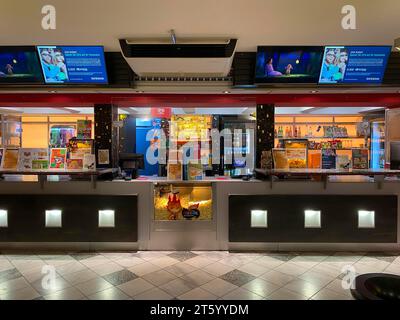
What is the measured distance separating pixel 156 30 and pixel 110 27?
1.73ft

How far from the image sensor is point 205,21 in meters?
3.05

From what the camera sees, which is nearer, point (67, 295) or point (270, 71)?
point (67, 295)

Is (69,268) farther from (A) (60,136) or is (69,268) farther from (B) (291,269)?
(A) (60,136)

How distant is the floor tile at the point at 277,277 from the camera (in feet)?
10.9

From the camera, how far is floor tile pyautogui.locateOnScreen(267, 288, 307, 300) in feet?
9.79

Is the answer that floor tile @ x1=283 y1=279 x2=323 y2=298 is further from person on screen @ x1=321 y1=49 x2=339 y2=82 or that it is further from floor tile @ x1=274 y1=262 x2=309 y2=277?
person on screen @ x1=321 y1=49 x2=339 y2=82

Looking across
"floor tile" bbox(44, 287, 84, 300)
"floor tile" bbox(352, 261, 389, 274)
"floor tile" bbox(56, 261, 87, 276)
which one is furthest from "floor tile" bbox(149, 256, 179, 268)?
"floor tile" bbox(352, 261, 389, 274)

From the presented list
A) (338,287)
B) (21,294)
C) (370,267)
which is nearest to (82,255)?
(21,294)

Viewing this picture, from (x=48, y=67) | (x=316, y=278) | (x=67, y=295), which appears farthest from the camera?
(x=48, y=67)

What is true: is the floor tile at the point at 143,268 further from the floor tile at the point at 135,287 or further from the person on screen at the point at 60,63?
the person on screen at the point at 60,63

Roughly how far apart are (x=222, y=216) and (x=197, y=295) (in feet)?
5.21

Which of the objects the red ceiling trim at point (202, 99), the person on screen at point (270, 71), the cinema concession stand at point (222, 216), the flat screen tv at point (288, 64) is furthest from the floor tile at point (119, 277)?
the person on screen at point (270, 71)

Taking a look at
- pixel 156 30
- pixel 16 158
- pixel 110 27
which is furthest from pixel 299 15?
pixel 16 158

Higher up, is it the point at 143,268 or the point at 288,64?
the point at 288,64
